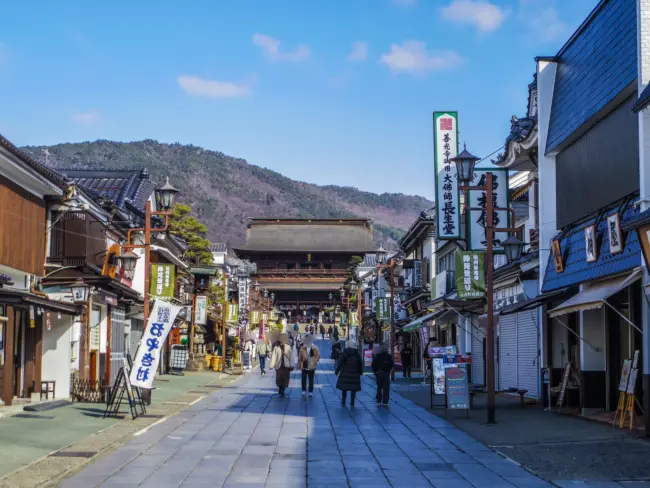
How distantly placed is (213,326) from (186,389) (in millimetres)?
26003

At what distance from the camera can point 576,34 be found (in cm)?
2000

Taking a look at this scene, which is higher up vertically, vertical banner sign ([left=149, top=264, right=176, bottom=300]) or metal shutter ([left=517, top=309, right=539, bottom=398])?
vertical banner sign ([left=149, top=264, right=176, bottom=300])

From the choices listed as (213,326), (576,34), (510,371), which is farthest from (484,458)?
(213,326)

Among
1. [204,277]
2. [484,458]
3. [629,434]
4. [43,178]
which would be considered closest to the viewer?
[484,458]

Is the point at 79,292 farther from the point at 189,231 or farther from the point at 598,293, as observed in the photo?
the point at 189,231

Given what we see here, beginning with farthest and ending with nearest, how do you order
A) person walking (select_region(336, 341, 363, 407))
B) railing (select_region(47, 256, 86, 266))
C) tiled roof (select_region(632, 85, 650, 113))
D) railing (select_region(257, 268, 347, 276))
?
railing (select_region(257, 268, 347, 276)) < railing (select_region(47, 256, 86, 266)) < person walking (select_region(336, 341, 363, 407)) < tiled roof (select_region(632, 85, 650, 113))

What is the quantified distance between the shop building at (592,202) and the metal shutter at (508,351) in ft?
14.9

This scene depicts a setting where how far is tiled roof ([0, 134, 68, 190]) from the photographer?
705 inches

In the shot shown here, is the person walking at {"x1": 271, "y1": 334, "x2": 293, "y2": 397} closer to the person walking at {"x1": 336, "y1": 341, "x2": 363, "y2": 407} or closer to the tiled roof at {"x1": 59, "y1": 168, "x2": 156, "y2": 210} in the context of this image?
the person walking at {"x1": 336, "y1": 341, "x2": 363, "y2": 407}

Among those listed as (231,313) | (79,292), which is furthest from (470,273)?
(231,313)

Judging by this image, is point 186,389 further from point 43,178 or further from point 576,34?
point 576,34

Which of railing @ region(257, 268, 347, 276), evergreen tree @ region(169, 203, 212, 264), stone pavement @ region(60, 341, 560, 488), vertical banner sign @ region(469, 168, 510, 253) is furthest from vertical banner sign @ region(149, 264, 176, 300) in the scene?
railing @ region(257, 268, 347, 276)

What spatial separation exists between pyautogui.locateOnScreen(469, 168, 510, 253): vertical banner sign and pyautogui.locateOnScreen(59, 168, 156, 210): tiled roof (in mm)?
15208

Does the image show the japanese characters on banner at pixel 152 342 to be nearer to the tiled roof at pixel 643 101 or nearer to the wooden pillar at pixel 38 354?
the wooden pillar at pixel 38 354
